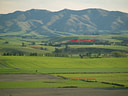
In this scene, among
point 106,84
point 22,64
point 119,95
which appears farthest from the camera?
point 22,64

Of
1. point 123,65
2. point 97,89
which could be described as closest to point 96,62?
point 123,65

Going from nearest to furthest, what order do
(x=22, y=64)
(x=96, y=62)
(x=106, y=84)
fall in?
(x=106, y=84) → (x=22, y=64) → (x=96, y=62)

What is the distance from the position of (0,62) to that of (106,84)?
317 feet

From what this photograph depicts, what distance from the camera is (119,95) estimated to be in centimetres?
6950

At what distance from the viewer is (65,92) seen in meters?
73.1

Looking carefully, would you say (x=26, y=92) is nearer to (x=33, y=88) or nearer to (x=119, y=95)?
(x=33, y=88)

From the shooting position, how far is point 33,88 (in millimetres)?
79500

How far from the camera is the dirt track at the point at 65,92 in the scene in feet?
231

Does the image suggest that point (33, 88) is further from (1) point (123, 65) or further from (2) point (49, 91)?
(1) point (123, 65)

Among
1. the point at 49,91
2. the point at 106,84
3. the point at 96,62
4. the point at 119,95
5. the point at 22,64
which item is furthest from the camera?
the point at 96,62

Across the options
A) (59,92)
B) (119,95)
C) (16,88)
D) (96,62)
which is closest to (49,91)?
(59,92)

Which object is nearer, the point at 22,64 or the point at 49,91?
the point at 49,91

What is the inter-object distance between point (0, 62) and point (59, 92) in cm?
10584

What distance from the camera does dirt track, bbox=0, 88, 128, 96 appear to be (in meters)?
70.4
